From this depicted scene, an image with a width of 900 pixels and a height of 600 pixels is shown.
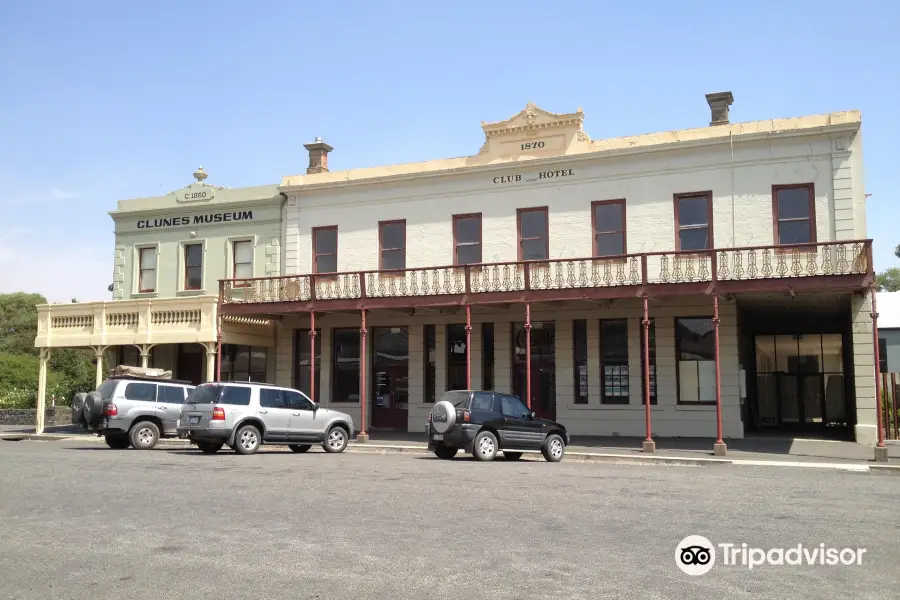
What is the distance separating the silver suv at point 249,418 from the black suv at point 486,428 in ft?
10.4

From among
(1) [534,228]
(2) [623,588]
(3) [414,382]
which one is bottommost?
(2) [623,588]

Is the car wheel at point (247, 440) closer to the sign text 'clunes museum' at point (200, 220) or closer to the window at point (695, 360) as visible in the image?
the window at point (695, 360)

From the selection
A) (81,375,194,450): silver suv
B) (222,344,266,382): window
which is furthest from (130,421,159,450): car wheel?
(222,344,266,382): window

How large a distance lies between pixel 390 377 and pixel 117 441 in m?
9.19

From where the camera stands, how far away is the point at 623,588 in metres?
6.48

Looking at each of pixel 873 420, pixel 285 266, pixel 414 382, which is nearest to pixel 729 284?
pixel 873 420

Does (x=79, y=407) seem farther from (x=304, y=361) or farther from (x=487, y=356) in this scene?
(x=487, y=356)

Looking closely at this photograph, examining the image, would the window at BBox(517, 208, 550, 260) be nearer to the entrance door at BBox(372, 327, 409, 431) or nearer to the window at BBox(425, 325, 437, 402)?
the window at BBox(425, 325, 437, 402)

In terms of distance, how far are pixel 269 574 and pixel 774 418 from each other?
90.9 feet

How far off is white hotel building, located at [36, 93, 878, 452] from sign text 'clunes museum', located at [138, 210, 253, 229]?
114 mm

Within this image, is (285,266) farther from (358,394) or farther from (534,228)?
(534,228)

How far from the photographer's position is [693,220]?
24344 millimetres

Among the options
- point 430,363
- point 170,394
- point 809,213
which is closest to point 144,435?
point 170,394

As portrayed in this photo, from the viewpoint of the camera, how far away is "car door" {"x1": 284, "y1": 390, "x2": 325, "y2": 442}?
64.4 feet
